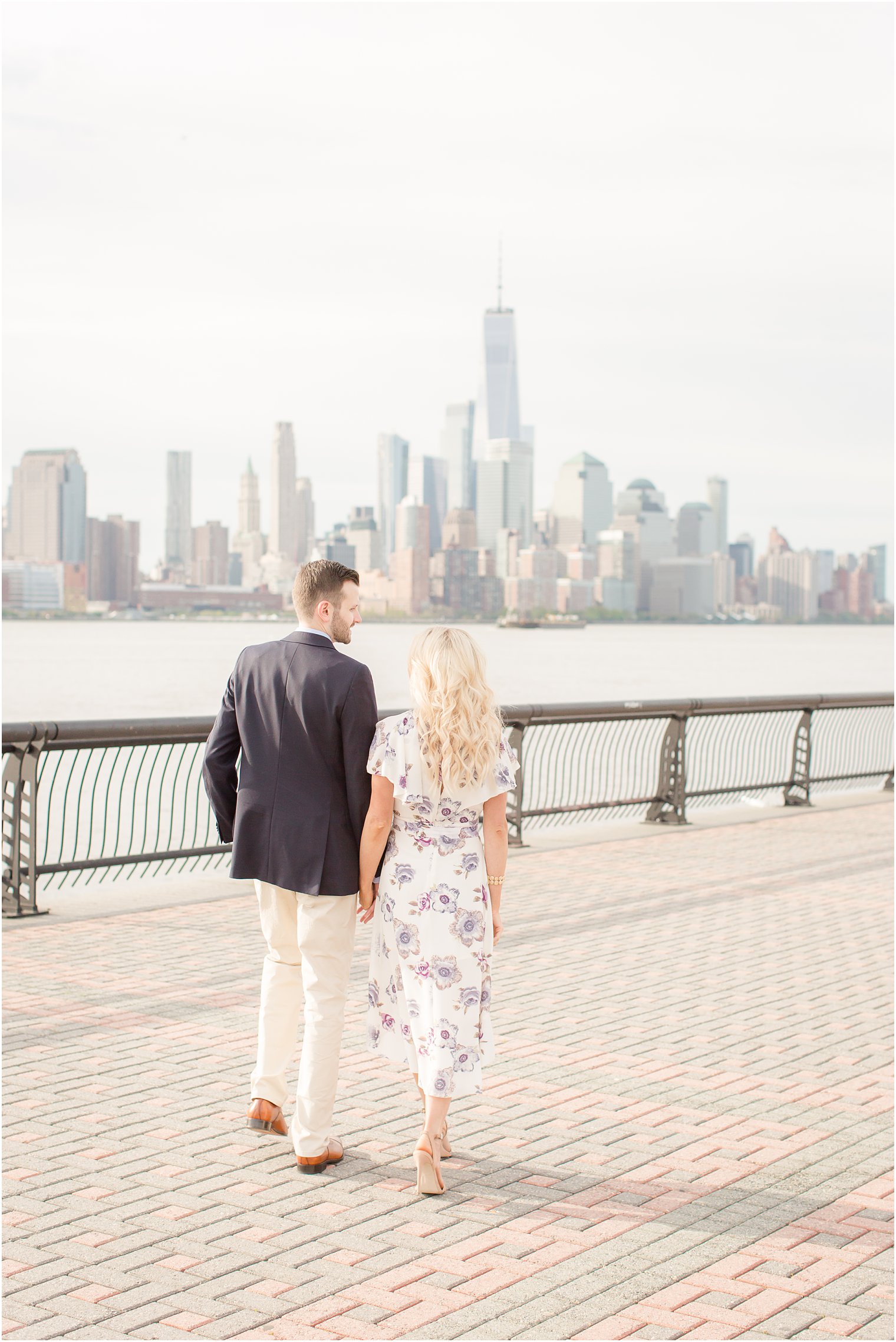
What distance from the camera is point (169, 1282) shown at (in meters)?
3.71

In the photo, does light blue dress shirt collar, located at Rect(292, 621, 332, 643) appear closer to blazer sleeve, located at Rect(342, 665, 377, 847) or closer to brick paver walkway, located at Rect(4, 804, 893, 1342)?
blazer sleeve, located at Rect(342, 665, 377, 847)

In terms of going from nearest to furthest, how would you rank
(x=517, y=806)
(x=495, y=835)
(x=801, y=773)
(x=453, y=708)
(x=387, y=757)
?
1. (x=453, y=708)
2. (x=387, y=757)
3. (x=495, y=835)
4. (x=517, y=806)
5. (x=801, y=773)

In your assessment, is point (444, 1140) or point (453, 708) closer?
point (453, 708)

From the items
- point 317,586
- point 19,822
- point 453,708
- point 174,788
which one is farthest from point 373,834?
point 174,788

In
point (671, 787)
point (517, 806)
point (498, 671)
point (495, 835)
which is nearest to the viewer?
point (495, 835)

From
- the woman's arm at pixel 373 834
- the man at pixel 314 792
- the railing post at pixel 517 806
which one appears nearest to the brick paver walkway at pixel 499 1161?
the man at pixel 314 792

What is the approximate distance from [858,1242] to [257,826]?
2.20 meters

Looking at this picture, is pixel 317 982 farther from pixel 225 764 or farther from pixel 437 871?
pixel 225 764

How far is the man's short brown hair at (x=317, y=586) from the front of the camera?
177 inches

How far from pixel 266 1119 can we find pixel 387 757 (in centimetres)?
143

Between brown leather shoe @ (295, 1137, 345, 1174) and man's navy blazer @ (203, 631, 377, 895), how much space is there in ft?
2.77

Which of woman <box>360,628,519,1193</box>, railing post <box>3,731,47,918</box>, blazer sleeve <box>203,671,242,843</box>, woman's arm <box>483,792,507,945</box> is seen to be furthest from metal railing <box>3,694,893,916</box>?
woman's arm <box>483,792,507,945</box>

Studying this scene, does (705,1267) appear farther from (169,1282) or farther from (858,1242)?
(169,1282)

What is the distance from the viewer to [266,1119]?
15.9ft
